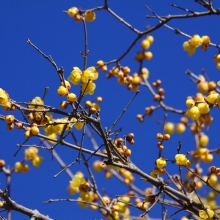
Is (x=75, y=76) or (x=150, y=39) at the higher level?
(x=150, y=39)

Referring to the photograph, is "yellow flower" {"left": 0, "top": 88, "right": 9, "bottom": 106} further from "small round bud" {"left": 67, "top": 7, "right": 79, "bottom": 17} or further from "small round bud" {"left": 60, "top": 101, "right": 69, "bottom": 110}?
"small round bud" {"left": 67, "top": 7, "right": 79, "bottom": 17}

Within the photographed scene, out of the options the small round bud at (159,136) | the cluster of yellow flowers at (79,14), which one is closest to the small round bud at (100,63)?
the cluster of yellow flowers at (79,14)

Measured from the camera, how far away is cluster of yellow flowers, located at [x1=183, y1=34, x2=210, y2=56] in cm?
428

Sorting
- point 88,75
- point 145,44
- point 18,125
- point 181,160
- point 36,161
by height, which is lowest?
point 181,160

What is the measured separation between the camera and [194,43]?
4.34 m

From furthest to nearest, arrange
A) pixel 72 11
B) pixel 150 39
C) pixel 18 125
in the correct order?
pixel 150 39 < pixel 72 11 < pixel 18 125

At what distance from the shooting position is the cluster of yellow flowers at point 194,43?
168 inches

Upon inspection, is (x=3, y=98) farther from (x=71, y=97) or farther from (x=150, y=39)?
(x=150, y=39)

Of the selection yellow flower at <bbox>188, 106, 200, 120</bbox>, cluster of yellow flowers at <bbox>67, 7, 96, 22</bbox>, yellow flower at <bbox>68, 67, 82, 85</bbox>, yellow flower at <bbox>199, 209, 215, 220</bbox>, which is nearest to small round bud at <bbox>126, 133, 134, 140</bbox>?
yellow flower at <bbox>188, 106, 200, 120</bbox>

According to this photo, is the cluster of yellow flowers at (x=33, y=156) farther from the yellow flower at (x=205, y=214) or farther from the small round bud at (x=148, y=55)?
the yellow flower at (x=205, y=214)

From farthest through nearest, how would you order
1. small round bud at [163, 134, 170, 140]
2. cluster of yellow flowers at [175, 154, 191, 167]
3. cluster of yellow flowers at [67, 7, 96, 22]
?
cluster of yellow flowers at [67, 7, 96, 22], small round bud at [163, 134, 170, 140], cluster of yellow flowers at [175, 154, 191, 167]

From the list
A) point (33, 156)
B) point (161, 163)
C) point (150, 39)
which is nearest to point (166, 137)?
point (161, 163)

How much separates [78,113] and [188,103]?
92cm

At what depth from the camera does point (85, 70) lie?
321 centimetres
